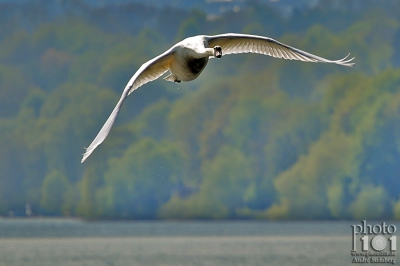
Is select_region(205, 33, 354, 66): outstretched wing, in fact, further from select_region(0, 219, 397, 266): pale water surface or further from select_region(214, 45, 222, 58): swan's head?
select_region(0, 219, 397, 266): pale water surface

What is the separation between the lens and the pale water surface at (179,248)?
4109 centimetres

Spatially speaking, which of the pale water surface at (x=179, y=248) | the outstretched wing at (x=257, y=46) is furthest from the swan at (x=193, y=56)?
the pale water surface at (x=179, y=248)

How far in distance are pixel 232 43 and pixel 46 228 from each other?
67.9 m

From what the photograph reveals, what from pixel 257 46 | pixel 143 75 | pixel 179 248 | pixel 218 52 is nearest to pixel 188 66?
pixel 218 52

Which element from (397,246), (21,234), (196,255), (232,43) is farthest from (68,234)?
(232,43)

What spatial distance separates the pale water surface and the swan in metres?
24.8

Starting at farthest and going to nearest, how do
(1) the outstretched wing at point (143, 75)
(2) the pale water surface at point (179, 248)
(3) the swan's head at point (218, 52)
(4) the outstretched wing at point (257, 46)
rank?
(2) the pale water surface at point (179, 248)
(4) the outstretched wing at point (257, 46)
(3) the swan's head at point (218, 52)
(1) the outstretched wing at point (143, 75)

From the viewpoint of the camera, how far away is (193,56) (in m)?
13.1

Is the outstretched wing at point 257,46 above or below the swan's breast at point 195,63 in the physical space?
above

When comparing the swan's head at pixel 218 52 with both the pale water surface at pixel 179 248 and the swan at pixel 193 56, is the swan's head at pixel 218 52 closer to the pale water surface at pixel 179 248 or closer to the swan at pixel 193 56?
the swan at pixel 193 56

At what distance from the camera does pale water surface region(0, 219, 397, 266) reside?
41.1 meters

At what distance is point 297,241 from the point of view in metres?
55.6

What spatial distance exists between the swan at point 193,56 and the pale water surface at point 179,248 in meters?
24.8

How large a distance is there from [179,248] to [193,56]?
38236mm
